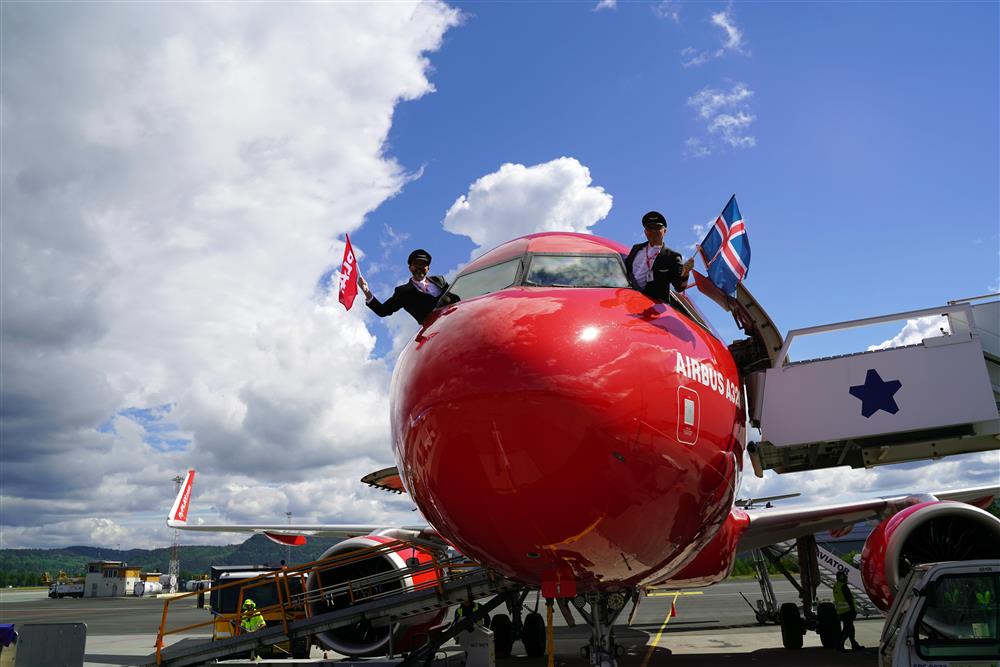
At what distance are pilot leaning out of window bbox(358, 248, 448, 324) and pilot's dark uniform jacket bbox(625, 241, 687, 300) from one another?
66.2 inches

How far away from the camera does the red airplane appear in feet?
13.0

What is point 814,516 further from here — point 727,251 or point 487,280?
point 487,280

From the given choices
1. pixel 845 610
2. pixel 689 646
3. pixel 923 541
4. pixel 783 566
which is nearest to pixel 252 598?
pixel 689 646

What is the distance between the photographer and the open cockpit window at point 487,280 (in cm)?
564

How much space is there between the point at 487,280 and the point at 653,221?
1.44 m

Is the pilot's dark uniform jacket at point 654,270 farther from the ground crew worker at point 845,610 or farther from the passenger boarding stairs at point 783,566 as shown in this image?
the passenger boarding stairs at point 783,566

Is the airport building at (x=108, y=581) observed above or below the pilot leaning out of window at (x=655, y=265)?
below

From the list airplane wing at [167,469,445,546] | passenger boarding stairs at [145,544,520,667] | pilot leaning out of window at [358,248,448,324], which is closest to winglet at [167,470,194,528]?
airplane wing at [167,469,445,546]

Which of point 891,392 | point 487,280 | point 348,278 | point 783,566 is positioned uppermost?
point 348,278

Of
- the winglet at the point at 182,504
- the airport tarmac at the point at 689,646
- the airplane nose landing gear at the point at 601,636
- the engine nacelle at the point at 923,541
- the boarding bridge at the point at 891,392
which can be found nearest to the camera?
the airplane nose landing gear at the point at 601,636

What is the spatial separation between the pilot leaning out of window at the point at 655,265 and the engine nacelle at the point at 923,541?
4913 mm

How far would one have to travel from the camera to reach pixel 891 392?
27.2 ft

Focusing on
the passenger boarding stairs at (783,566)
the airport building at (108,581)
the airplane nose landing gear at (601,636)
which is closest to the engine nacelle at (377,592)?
the airplane nose landing gear at (601,636)

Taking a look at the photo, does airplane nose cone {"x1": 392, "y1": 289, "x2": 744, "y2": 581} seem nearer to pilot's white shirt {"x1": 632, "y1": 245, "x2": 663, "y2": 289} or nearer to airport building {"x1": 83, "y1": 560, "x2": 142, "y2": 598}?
pilot's white shirt {"x1": 632, "y1": 245, "x2": 663, "y2": 289}
